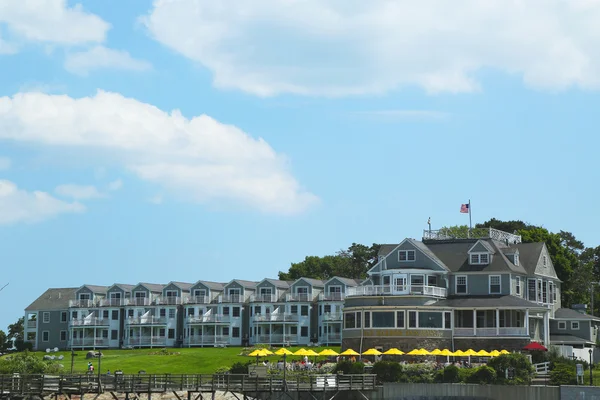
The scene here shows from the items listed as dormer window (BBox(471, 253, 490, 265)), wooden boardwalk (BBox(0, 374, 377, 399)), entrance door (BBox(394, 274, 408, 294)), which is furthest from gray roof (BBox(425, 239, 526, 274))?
wooden boardwalk (BBox(0, 374, 377, 399))

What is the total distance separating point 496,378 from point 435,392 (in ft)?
14.7

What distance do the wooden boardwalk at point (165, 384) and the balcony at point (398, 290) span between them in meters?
14.0

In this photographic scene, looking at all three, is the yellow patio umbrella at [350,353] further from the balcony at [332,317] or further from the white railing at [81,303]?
the white railing at [81,303]

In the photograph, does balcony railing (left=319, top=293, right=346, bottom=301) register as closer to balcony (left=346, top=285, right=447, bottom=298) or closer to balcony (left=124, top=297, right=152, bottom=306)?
A: balcony (left=124, top=297, right=152, bottom=306)

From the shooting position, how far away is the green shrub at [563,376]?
5950 centimetres

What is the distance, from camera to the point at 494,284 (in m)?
76.7

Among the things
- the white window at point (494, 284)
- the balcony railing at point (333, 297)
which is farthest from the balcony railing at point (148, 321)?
the white window at point (494, 284)

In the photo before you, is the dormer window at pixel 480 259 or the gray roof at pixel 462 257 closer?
the gray roof at pixel 462 257

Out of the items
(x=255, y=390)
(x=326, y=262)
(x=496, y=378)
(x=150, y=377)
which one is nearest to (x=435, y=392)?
(x=496, y=378)

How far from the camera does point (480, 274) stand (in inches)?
3031

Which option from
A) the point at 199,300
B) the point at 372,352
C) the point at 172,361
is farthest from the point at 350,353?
the point at 199,300

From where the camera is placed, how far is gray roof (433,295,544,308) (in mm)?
73000

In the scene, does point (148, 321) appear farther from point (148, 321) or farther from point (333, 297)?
point (333, 297)

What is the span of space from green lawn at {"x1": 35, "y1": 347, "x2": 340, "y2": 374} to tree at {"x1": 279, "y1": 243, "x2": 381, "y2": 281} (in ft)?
103
